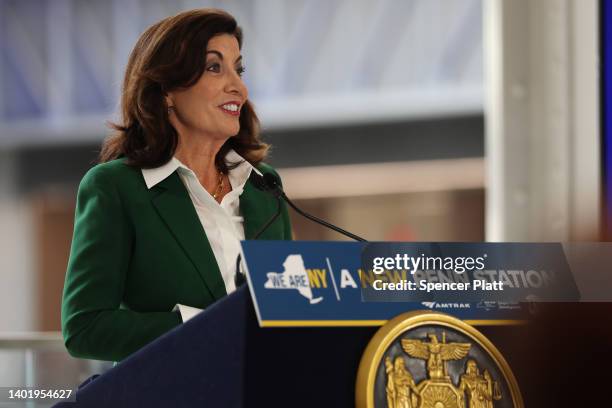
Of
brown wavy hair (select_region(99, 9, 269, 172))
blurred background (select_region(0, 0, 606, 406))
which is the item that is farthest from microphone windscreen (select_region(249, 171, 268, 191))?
blurred background (select_region(0, 0, 606, 406))

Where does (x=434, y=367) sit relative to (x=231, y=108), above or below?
below

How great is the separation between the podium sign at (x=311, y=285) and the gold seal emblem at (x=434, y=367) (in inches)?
0.7

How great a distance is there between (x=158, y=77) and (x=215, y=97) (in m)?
0.08

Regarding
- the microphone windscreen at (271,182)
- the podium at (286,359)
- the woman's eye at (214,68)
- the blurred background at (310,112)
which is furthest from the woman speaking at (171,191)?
the blurred background at (310,112)

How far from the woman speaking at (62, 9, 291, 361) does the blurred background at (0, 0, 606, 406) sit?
4174 mm

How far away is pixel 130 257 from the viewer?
1.28 m

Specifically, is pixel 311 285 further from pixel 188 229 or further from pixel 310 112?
pixel 310 112

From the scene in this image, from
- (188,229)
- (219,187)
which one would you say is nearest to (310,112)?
(219,187)

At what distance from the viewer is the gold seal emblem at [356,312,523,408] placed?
0.85 metres

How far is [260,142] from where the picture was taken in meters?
1.50

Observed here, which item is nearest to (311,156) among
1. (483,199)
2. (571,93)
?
(483,199)

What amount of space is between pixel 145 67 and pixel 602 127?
168 cm

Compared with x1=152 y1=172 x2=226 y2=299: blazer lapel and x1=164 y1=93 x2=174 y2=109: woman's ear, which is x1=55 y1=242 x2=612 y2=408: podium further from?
x1=164 y1=93 x2=174 y2=109: woman's ear

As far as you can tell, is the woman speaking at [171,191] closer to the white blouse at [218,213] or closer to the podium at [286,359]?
the white blouse at [218,213]
